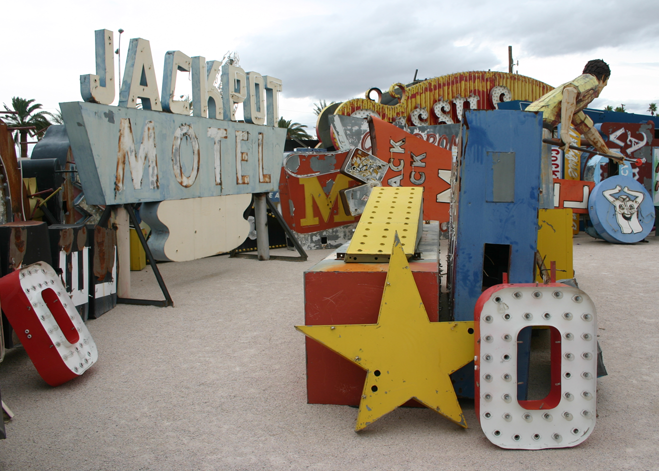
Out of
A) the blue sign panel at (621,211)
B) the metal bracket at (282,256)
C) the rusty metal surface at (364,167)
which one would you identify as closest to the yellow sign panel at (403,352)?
the metal bracket at (282,256)

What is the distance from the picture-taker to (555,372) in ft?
8.30

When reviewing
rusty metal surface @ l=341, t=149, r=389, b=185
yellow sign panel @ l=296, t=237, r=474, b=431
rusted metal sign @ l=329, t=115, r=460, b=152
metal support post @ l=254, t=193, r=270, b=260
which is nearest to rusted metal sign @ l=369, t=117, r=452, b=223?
rusty metal surface @ l=341, t=149, r=389, b=185

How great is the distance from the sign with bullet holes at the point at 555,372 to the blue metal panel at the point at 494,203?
0.65 metres

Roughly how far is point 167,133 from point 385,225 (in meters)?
3.59

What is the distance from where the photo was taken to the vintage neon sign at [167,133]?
5.09 m

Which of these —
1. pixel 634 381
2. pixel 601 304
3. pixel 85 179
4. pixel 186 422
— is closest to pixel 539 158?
pixel 634 381

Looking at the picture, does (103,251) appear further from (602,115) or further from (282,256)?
(602,115)

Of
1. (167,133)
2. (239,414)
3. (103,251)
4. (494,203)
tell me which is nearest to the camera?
(239,414)

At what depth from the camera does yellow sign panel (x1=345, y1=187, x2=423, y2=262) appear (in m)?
3.32

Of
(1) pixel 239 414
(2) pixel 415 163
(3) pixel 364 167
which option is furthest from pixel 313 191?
(1) pixel 239 414

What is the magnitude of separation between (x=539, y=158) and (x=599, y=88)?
2.67 m

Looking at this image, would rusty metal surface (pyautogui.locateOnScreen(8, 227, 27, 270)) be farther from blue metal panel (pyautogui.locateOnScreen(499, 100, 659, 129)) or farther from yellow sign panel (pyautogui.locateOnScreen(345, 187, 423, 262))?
blue metal panel (pyautogui.locateOnScreen(499, 100, 659, 129))

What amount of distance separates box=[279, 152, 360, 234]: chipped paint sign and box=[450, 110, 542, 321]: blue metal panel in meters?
6.76

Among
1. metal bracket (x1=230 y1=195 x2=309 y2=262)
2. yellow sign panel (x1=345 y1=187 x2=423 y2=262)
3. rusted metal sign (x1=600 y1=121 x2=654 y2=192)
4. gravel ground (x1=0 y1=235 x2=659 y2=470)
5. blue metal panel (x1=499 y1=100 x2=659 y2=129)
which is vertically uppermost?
blue metal panel (x1=499 y1=100 x2=659 y2=129)
